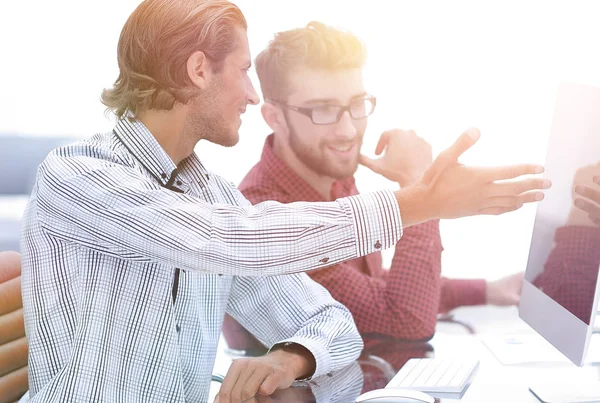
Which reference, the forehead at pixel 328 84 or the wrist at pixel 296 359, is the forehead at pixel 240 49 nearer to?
the wrist at pixel 296 359

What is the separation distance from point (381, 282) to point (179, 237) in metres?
1.02

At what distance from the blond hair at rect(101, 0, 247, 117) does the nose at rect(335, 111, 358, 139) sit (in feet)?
2.60

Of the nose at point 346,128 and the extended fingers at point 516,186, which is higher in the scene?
the extended fingers at point 516,186

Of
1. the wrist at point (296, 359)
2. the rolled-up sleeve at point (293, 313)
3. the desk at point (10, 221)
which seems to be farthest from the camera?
the desk at point (10, 221)

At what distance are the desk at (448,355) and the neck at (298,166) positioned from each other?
1.95 ft

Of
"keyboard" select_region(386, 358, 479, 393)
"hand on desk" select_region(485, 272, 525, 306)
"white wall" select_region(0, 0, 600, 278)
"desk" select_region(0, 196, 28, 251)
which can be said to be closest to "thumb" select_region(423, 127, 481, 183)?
"keyboard" select_region(386, 358, 479, 393)

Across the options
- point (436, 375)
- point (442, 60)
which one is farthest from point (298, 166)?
point (442, 60)

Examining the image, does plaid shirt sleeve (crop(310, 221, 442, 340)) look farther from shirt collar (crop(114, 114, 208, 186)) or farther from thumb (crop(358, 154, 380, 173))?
shirt collar (crop(114, 114, 208, 186))

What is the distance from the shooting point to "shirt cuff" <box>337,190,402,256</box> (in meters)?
1.25

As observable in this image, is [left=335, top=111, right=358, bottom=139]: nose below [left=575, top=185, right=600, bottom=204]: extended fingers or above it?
below

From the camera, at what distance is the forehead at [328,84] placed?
7.50 ft

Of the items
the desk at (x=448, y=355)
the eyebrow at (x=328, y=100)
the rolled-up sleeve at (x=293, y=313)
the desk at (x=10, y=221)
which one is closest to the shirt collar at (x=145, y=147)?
the rolled-up sleeve at (x=293, y=313)

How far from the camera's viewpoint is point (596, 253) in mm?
1371

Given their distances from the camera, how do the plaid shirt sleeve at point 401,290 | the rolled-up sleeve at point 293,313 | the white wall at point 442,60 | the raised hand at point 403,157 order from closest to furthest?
1. the rolled-up sleeve at point 293,313
2. the plaid shirt sleeve at point 401,290
3. the raised hand at point 403,157
4. the white wall at point 442,60
